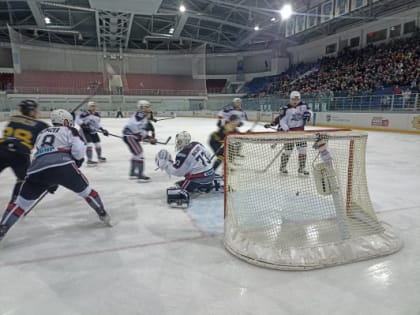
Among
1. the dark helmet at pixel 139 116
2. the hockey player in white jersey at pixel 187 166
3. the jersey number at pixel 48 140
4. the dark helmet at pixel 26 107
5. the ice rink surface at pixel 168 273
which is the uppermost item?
the dark helmet at pixel 26 107

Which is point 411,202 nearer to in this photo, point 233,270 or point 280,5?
point 233,270

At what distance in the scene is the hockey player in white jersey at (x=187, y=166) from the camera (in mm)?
3328

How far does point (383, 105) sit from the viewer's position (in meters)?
11.5

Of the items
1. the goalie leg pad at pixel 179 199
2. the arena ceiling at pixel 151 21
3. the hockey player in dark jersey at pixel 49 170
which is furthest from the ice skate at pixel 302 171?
the arena ceiling at pixel 151 21

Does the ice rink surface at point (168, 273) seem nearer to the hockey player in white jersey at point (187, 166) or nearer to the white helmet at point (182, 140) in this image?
the hockey player in white jersey at point (187, 166)

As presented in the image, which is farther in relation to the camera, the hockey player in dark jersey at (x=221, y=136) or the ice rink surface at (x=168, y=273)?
the hockey player in dark jersey at (x=221, y=136)

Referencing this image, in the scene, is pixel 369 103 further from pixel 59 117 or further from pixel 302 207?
pixel 59 117

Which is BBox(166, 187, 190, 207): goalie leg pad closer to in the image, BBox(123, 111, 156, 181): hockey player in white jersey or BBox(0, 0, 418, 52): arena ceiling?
BBox(123, 111, 156, 181): hockey player in white jersey

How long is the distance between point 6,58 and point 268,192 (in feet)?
98.5

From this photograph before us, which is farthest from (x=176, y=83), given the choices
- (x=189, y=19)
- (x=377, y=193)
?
(x=377, y=193)

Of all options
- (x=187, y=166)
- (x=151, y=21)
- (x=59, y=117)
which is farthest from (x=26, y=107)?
(x=151, y=21)

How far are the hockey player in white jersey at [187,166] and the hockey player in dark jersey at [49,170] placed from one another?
3.50 ft

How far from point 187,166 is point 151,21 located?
23115mm

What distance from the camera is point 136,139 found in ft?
15.1
